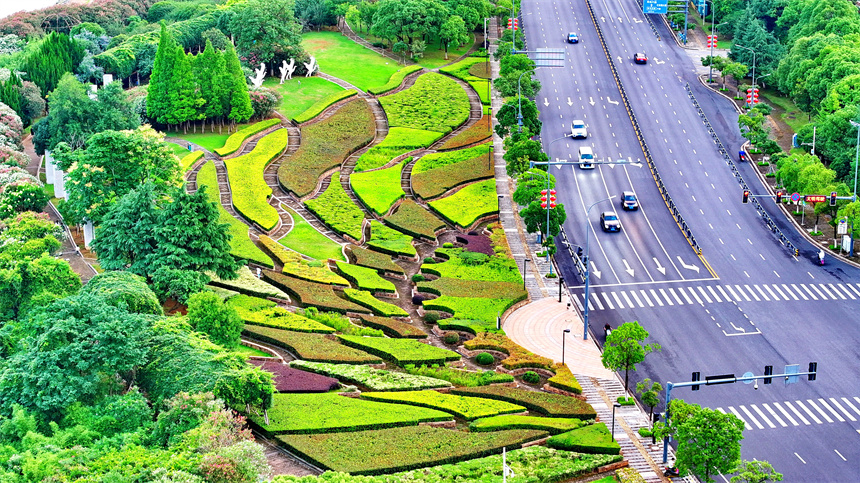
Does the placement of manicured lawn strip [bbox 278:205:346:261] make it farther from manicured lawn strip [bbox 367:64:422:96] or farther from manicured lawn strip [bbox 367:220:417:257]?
manicured lawn strip [bbox 367:64:422:96]

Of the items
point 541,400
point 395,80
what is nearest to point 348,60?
point 395,80

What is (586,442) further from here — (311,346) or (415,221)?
(415,221)

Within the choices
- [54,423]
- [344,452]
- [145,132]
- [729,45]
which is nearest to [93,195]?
[145,132]

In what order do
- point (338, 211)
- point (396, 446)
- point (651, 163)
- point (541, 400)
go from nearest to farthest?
point (396, 446), point (541, 400), point (338, 211), point (651, 163)

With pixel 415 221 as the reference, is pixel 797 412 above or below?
below

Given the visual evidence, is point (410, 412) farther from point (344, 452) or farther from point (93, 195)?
point (93, 195)

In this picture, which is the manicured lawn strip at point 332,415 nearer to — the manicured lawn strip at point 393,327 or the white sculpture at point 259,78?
the manicured lawn strip at point 393,327
